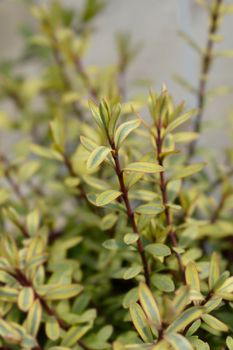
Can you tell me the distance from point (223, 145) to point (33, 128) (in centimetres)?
53

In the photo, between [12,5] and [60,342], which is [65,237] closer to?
[60,342]

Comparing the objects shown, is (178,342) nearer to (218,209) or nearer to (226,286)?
(226,286)

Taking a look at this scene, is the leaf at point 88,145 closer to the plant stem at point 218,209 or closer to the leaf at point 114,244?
the leaf at point 114,244

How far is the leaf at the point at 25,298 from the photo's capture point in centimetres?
65

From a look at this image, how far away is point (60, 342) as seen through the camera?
728 mm

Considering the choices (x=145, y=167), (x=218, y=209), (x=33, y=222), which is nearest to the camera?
(x=145, y=167)

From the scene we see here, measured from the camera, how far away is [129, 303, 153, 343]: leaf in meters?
0.55

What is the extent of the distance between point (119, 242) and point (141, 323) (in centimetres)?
13

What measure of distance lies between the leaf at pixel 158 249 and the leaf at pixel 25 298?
0.54 ft

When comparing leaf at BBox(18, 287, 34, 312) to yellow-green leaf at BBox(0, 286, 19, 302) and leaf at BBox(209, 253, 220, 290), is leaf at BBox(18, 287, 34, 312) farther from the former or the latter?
leaf at BBox(209, 253, 220, 290)

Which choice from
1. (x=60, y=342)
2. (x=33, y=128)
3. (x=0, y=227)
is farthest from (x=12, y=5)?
(x=60, y=342)

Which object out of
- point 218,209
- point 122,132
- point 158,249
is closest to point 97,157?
point 122,132

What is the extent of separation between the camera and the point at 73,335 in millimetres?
683

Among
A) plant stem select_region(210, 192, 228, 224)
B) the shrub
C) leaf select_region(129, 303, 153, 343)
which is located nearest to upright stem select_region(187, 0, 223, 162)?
the shrub
